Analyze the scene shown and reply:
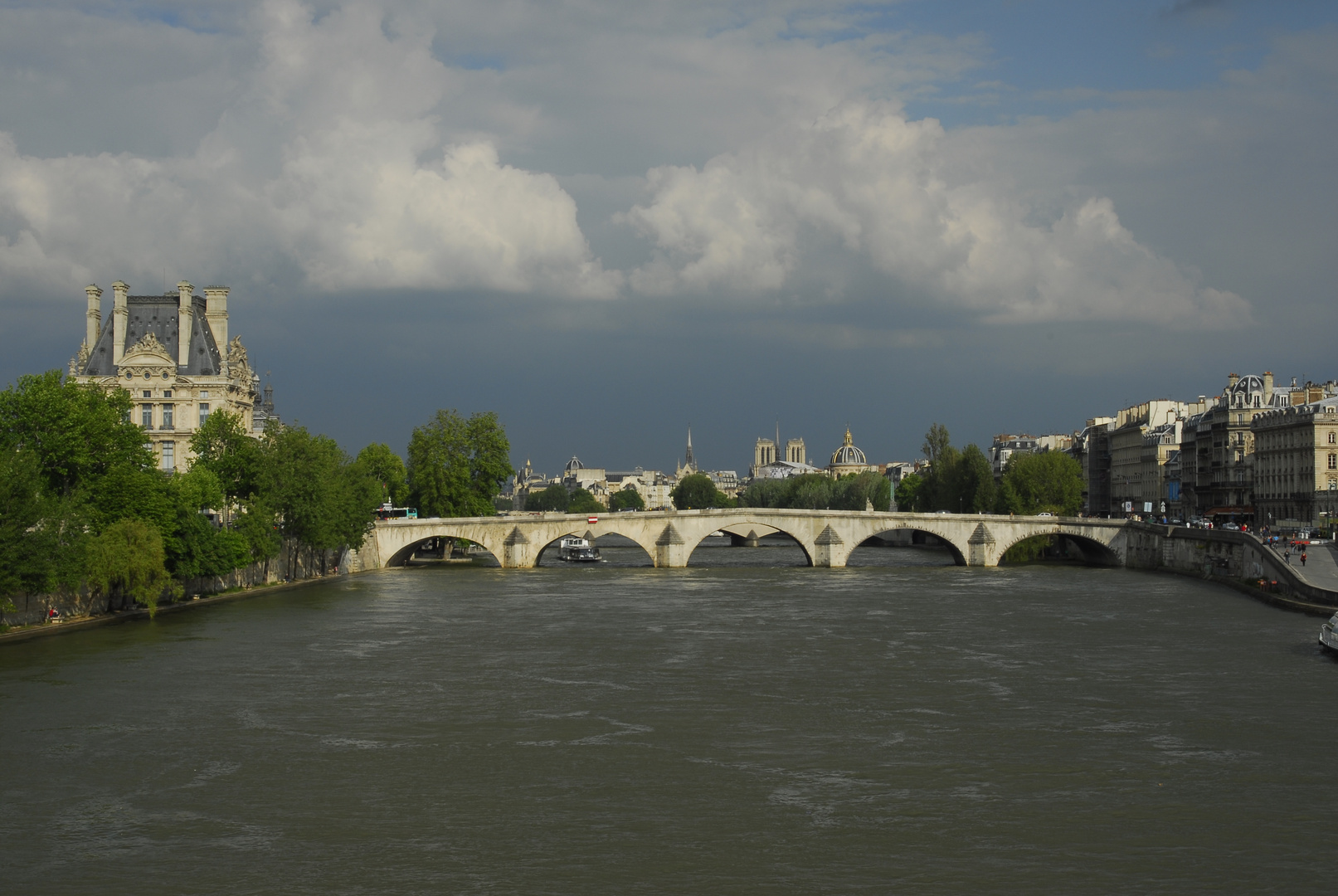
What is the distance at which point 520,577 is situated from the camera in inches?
2158

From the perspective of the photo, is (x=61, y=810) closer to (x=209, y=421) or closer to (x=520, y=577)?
(x=209, y=421)

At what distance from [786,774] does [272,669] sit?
12912mm

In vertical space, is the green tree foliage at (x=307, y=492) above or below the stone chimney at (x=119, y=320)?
below

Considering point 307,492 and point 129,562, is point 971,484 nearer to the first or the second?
point 307,492

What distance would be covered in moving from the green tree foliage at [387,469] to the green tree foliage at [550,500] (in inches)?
3471

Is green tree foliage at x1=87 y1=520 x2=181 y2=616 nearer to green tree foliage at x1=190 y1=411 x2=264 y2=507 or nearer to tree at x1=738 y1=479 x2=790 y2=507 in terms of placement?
green tree foliage at x1=190 y1=411 x2=264 y2=507

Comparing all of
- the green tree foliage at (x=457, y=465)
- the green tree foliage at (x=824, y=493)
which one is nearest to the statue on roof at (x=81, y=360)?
the green tree foliage at (x=457, y=465)

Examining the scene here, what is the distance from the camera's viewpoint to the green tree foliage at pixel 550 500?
169 m

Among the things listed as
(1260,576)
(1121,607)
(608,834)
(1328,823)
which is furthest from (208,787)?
(1260,576)

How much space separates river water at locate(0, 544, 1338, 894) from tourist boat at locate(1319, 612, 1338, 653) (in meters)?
0.32

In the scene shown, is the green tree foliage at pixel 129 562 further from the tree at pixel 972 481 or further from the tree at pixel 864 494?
the tree at pixel 864 494

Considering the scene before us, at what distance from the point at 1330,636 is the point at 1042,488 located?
4691 cm

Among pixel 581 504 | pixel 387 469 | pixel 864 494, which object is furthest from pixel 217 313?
pixel 581 504

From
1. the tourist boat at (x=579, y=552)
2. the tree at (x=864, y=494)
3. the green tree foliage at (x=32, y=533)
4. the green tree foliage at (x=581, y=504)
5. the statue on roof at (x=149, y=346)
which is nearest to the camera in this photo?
the green tree foliage at (x=32, y=533)
